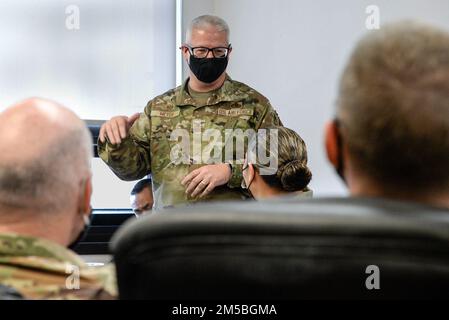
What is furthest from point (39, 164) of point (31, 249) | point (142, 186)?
point (142, 186)

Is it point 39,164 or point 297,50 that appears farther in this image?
point 297,50

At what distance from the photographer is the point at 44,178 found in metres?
1.30

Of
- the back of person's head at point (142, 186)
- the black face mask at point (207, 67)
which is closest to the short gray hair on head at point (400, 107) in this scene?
the black face mask at point (207, 67)

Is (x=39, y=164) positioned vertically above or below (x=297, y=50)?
below

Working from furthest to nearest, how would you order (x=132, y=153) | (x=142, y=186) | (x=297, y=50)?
(x=297, y=50) → (x=142, y=186) → (x=132, y=153)

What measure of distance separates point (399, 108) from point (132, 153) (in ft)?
7.50

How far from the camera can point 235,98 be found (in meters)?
3.27

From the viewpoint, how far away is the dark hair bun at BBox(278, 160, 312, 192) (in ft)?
Answer: 7.99

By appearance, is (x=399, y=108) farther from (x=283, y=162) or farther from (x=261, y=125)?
(x=261, y=125)

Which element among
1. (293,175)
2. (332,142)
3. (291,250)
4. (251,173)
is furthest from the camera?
(251,173)

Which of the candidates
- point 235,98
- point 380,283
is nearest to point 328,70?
point 235,98

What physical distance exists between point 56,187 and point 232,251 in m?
0.55

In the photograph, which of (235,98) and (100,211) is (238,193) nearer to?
(235,98)

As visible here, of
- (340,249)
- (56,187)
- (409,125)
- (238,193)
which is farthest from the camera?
(238,193)
